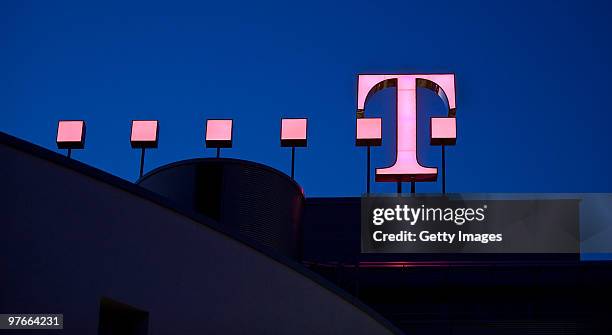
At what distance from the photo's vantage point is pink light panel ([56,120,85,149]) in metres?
27.4

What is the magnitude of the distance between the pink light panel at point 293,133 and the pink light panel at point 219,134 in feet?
5.11

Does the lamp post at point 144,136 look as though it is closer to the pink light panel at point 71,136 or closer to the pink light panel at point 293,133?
the pink light panel at point 71,136

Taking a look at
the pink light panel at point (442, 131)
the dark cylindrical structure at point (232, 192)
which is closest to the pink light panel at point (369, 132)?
the pink light panel at point (442, 131)

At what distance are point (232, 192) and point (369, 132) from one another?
1096cm

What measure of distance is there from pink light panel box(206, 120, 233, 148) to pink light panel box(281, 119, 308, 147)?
61.3 inches

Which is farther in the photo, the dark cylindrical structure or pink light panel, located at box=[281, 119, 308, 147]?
pink light panel, located at box=[281, 119, 308, 147]

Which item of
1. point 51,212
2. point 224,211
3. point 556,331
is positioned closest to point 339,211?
point 556,331

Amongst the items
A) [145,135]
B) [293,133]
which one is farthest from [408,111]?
[145,135]

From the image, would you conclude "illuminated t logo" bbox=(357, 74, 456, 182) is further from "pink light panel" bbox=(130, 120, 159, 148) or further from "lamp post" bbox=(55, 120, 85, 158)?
"lamp post" bbox=(55, 120, 85, 158)

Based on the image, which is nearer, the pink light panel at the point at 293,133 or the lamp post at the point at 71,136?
the pink light panel at the point at 293,133

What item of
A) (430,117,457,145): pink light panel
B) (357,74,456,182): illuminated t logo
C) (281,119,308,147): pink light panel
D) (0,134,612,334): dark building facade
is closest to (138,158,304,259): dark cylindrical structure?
(0,134,612,334): dark building facade

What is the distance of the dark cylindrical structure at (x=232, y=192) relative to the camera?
53.0 ft

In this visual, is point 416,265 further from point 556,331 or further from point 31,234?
point 31,234

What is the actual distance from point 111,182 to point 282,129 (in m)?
16.0
